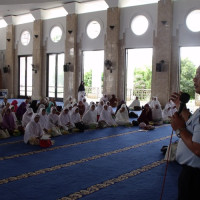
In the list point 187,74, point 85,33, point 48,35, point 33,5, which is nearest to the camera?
point 187,74

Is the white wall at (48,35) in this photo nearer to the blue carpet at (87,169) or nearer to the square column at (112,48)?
the square column at (112,48)

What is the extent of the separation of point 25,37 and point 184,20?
849cm

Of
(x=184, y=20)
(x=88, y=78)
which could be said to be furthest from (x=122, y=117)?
(x=88, y=78)

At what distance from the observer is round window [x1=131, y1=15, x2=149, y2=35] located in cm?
1127

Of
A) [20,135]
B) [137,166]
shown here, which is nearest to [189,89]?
[20,135]

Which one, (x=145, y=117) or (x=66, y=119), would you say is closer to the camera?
(x=66, y=119)

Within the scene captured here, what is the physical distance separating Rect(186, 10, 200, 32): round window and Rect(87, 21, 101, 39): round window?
3.83 meters

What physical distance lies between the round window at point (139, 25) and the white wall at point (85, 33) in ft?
4.27

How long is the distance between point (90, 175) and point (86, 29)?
10003 mm

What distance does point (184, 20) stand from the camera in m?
10.3

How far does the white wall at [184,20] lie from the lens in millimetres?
10094

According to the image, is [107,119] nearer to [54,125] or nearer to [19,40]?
[54,125]

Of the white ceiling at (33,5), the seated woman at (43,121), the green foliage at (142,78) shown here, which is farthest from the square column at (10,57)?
the seated woman at (43,121)

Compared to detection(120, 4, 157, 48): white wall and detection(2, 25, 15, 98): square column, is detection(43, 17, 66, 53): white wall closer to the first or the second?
detection(2, 25, 15, 98): square column
